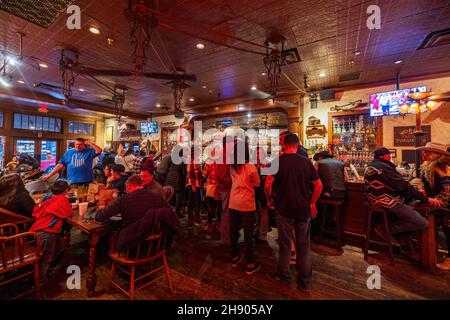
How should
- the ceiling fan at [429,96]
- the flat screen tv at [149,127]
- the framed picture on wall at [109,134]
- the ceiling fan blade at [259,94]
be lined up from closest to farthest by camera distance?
the ceiling fan at [429,96], the ceiling fan blade at [259,94], the flat screen tv at [149,127], the framed picture on wall at [109,134]

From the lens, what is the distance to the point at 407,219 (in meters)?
2.73

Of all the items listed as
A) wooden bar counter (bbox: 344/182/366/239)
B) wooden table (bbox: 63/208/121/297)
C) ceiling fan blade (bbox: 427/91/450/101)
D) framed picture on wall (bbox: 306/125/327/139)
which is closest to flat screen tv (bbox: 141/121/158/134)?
framed picture on wall (bbox: 306/125/327/139)

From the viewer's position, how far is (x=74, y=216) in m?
2.43

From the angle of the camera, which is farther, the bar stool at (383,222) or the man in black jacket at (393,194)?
the bar stool at (383,222)

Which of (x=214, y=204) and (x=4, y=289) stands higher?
(x=214, y=204)

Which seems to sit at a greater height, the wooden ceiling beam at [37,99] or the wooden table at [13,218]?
the wooden ceiling beam at [37,99]

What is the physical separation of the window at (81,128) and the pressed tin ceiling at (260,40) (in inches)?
189

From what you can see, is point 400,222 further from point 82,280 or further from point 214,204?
point 82,280

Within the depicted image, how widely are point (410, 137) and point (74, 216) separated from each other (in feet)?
24.6

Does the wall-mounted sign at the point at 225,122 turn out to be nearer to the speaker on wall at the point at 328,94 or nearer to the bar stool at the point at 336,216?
the speaker on wall at the point at 328,94

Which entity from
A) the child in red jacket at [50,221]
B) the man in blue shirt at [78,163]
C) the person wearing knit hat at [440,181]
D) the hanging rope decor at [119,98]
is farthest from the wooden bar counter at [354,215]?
the hanging rope decor at [119,98]

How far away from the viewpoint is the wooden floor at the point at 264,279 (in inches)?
87.7

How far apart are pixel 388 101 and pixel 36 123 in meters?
13.6
